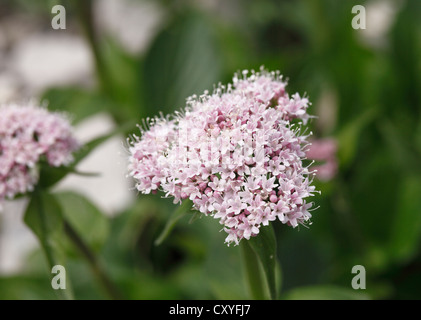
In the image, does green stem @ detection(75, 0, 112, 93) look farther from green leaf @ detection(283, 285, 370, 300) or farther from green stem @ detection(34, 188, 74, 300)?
green leaf @ detection(283, 285, 370, 300)

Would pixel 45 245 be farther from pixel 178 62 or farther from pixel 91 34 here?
pixel 178 62

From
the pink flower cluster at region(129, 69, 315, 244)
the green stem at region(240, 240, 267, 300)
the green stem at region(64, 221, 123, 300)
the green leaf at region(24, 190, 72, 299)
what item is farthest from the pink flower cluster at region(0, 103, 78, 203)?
the green stem at region(240, 240, 267, 300)

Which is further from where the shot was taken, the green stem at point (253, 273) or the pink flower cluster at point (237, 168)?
the green stem at point (253, 273)

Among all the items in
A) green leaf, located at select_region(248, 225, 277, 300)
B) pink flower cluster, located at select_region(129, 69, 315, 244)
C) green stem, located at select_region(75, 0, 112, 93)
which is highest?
green stem, located at select_region(75, 0, 112, 93)

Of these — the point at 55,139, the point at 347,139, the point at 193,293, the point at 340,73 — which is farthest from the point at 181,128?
the point at 340,73

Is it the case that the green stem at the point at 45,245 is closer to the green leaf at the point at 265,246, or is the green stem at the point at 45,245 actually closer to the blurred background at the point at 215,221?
the blurred background at the point at 215,221

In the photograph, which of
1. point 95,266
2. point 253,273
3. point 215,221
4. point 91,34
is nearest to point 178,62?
point 91,34

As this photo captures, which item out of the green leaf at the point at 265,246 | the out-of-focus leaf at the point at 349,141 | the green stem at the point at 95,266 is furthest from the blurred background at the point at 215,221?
the green leaf at the point at 265,246
